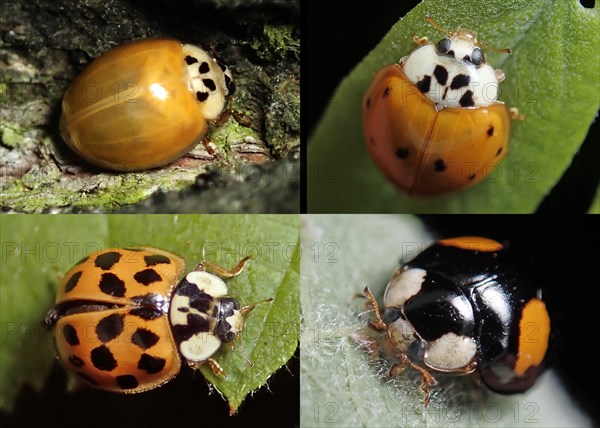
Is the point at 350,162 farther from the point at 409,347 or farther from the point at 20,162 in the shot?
the point at 20,162

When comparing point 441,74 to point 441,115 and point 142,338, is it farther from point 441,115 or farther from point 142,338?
point 142,338

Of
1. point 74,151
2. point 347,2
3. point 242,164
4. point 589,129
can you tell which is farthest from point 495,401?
point 74,151

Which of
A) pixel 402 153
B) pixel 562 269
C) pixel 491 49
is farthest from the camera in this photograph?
pixel 562 269

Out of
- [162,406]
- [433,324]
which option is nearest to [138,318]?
[162,406]

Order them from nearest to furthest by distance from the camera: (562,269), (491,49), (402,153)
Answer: (491,49) → (402,153) → (562,269)

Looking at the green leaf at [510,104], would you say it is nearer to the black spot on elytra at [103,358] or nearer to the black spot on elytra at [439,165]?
the black spot on elytra at [439,165]
